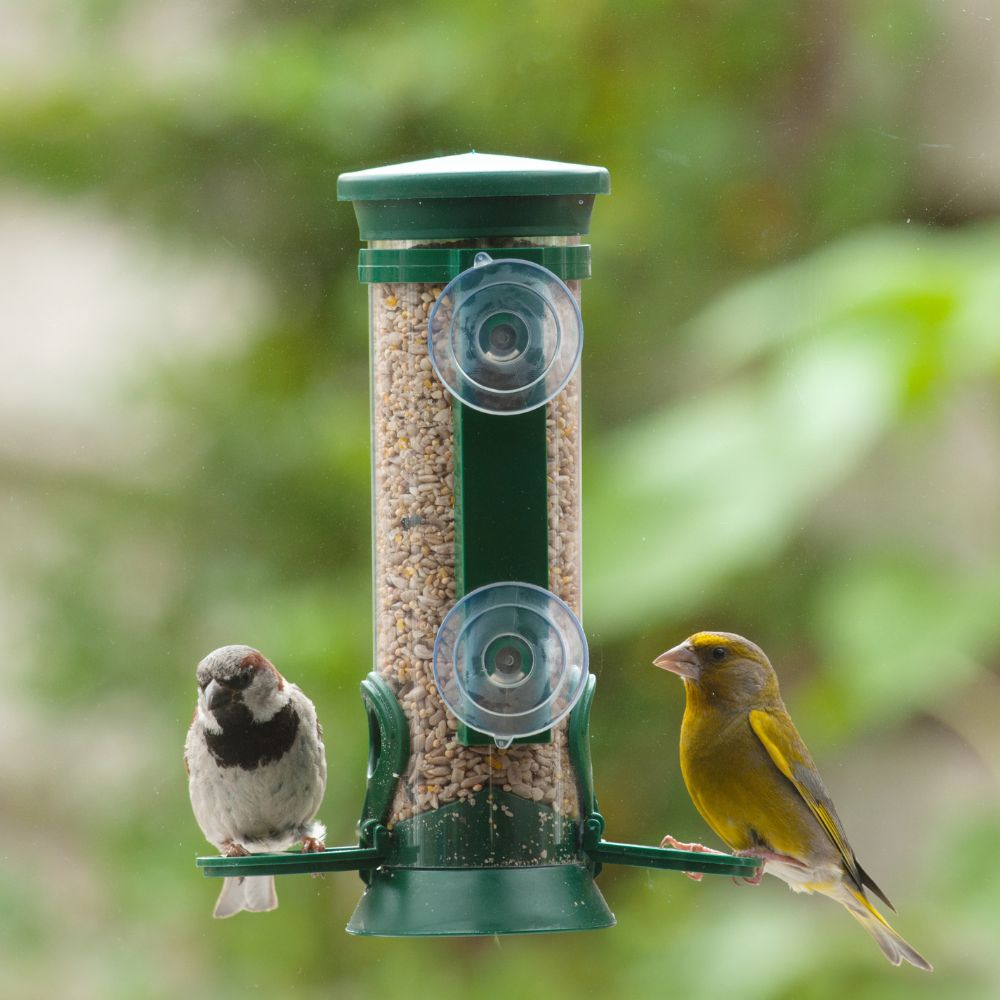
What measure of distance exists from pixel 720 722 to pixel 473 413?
697 mm

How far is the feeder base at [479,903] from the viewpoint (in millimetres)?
2330

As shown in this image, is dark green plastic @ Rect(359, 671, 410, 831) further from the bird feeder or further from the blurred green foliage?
the blurred green foliage

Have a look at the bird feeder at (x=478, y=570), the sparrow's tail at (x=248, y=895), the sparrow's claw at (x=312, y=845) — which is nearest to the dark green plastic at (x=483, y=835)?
the bird feeder at (x=478, y=570)

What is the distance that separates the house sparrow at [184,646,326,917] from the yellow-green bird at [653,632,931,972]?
576mm

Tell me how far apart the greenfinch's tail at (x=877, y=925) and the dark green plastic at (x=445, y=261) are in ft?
3.56

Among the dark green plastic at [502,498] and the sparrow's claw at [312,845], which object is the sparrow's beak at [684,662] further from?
the sparrow's claw at [312,845]

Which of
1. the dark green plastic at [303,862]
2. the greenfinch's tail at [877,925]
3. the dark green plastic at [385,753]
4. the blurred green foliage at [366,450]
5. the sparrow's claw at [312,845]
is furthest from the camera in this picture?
the blurred green foliage at [366,450]

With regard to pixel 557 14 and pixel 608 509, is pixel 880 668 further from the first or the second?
pixel 557 14

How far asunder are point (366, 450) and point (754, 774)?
1.91 meters

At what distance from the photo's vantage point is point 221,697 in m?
2.68

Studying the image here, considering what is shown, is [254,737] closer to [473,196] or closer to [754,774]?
[754,774]

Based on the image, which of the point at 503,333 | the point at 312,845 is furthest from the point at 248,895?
the point at 503,333

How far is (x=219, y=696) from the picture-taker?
2678 mm

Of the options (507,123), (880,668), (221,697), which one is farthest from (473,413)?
(507,123)
